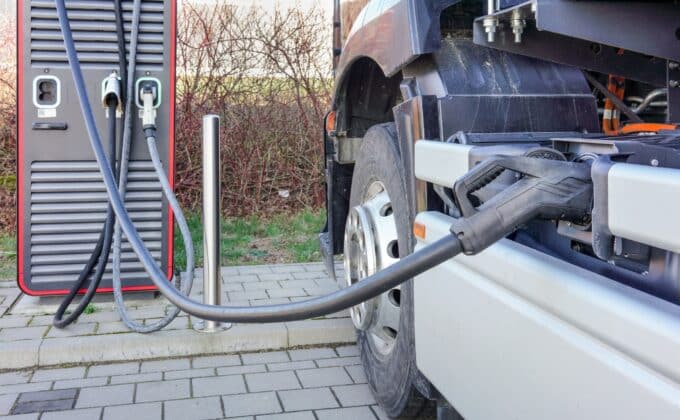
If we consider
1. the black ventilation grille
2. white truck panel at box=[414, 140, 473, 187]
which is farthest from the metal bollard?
white truck panel at box=[414, 140, 473, 187]

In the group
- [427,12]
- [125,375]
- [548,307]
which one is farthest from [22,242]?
[548,307]

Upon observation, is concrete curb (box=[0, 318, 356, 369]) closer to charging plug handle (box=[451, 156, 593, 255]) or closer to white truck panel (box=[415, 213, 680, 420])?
white truck panel (box=[415, 213, 680, 420])

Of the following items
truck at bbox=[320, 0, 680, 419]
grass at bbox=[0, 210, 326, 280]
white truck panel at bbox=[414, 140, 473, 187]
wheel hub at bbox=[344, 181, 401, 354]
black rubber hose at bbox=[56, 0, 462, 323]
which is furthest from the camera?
grass at bbox=[0, 210, 326, 280]

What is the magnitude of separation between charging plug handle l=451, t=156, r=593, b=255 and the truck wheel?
1.11 meters

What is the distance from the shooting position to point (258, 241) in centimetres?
730

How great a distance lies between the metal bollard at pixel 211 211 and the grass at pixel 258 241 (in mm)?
1624

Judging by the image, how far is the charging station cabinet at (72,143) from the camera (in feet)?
15.0

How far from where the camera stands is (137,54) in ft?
15.3

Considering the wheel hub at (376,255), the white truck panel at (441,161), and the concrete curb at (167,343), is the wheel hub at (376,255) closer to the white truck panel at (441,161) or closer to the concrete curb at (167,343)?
the white truck panel at (441,161)

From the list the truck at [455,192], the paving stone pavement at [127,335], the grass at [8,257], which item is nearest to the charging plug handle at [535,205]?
the truck at [455,192]

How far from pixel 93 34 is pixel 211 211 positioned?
131cm

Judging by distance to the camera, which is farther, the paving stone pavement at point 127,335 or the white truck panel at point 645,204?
the paving stone pavement at point 127,335

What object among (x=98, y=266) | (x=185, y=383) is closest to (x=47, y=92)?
(x=98, y=266)

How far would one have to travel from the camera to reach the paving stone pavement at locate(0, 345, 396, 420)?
3.50 m
